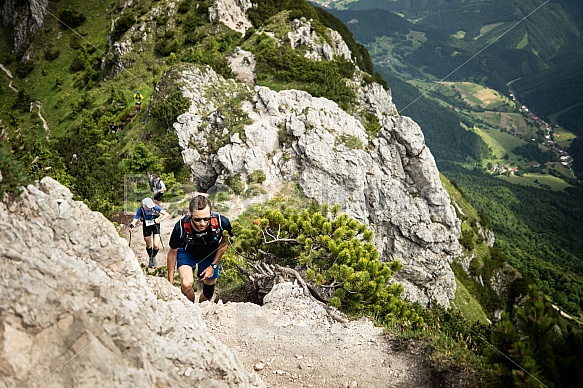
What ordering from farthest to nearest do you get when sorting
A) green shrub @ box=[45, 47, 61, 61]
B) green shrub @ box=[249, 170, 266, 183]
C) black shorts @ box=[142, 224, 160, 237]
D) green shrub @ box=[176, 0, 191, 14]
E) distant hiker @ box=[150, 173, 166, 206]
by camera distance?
1. green shrub @ box=[45, 47, 61, 61]
2. green shrub @ box=[176, 0, 191, 14]
3. green shrub @ box=[249, 170, 266, 183]
4. distant hiker @ box=[150, 173, 166, 206]
5. black shorts @ box=[142, 224, 160, 237]

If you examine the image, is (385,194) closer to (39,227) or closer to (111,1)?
(39,227)

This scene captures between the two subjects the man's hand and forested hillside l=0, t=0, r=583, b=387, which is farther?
the man's hand

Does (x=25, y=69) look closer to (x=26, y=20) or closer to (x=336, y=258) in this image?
(x=26, y=20)

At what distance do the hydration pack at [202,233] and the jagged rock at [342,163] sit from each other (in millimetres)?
14589

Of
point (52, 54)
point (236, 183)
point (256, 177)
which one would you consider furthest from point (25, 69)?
point (256, 177)

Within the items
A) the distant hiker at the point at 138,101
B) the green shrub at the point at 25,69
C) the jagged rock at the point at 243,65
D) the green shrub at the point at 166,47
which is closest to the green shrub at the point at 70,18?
the green shrub at the point at 25,69

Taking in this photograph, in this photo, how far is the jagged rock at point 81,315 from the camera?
13.0 feet

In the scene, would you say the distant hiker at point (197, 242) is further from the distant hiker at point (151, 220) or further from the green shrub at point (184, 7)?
the green shrub at point (184, 7)

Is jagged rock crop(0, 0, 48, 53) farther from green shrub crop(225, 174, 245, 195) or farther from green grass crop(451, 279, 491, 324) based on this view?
green grass crop(451, 279, 491, 324)

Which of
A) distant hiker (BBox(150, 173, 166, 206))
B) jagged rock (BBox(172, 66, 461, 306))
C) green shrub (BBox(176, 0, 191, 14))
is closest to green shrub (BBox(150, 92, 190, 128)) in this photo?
jagged rock (BBox(172, 66, 461, 306))

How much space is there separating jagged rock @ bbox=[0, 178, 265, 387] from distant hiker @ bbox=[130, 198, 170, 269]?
5.65m

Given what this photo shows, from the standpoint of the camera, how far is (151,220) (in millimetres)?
12062

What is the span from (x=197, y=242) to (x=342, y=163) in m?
17.6

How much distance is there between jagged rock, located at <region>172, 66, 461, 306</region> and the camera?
24.1 m
